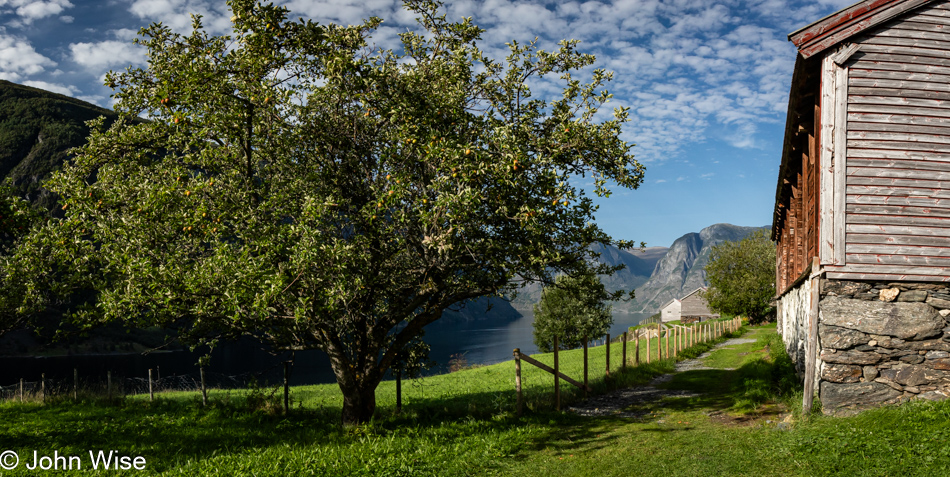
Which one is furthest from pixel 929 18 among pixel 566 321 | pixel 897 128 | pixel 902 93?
pixel 566 321

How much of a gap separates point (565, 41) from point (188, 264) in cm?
931

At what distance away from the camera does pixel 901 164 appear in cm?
1068

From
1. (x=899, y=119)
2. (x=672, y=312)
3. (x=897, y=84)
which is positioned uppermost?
(x=897, y=84)

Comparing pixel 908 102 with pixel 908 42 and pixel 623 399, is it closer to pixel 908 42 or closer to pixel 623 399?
pixel 908 42

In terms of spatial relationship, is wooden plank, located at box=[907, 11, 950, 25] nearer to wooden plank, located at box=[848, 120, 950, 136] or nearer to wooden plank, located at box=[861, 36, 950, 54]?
wooden plank, located at box=[861, 36, 950, 54]

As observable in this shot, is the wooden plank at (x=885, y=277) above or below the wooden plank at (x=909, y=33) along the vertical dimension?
below

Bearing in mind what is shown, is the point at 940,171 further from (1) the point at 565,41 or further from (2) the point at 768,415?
(1) the point at 565,41

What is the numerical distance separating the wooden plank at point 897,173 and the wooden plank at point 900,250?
1.33 meters

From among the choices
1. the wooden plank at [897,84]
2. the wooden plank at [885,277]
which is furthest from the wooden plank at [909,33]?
the wooden plank at [885,277]

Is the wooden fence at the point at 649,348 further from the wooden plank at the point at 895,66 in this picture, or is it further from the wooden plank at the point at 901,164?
the wooden plank at the point at 895,66

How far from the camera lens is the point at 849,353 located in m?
10.4

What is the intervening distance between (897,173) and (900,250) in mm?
1494

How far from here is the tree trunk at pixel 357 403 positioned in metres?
12.8

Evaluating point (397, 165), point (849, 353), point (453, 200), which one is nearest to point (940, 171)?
point (849, 353)
